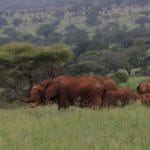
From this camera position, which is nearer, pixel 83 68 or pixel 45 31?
pixel 83 68

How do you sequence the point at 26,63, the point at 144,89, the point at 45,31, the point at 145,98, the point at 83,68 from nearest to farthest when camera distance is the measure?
1. the point at 145,98
2. the point at 144,89
3. the point at 26,63
4. the point at 83,68
5. the point at 45,31

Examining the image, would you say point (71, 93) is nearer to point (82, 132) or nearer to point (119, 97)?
point (119, 97)

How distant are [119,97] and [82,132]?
6753 millimetres

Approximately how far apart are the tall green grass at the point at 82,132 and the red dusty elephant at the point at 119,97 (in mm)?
3728

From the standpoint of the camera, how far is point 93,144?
6.78 meters

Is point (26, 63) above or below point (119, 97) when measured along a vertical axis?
below

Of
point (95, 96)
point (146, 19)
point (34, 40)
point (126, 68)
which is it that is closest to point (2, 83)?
point (126, 68)

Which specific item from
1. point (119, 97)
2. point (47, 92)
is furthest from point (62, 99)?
point (119, 97)

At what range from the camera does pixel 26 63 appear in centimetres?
4772

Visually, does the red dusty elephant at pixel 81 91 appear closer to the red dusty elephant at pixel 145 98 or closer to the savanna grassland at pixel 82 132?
the red dusty elephant at pixel 145 98

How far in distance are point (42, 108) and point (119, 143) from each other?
663 centimetres

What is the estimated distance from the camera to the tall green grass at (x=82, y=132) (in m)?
6.77

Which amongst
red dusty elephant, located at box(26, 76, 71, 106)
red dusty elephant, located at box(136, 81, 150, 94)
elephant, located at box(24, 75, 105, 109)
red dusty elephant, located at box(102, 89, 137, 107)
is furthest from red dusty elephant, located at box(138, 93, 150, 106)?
red dusty elephant, located at box(26, 76, 71, 106)

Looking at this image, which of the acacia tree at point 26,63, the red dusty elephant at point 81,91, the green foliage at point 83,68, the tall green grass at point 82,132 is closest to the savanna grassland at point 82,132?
the tall green grass at point 82,132
